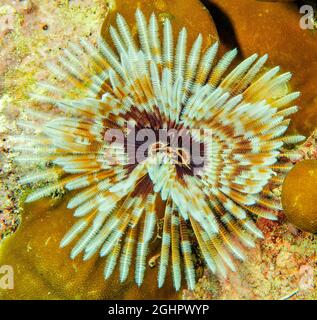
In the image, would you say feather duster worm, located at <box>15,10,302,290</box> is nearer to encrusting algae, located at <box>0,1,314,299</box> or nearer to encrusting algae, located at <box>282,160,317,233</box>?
encrusting algae, located at <box>0,1,314,299</box>

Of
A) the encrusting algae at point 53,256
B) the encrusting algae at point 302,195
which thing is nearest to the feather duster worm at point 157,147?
the encrusting algae at point 53,256

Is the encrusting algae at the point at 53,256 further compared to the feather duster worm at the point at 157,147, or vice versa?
the encrusting algae at the point at 53,256

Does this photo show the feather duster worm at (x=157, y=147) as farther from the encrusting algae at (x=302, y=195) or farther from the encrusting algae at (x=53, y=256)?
the encrusting algae at (x=302, y=195)

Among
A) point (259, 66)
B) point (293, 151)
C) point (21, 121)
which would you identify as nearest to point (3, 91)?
point (21, 121)

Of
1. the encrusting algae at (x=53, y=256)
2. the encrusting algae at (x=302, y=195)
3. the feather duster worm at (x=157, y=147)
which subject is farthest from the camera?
the encrusting algae at (x=53, y=256)

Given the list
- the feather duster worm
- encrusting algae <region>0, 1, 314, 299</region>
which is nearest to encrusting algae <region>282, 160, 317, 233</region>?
the feather duster worm

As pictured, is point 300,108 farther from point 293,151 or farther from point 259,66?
point 259,66

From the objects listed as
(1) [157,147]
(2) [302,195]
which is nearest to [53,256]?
(1) [157,147]

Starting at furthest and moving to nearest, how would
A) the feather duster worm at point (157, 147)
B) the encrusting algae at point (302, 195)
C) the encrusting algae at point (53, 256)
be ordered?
the encrusting algae at point (53, 256) < the feather duster worm at point (157, 147) < the encrusting algae at point (302, 195)
